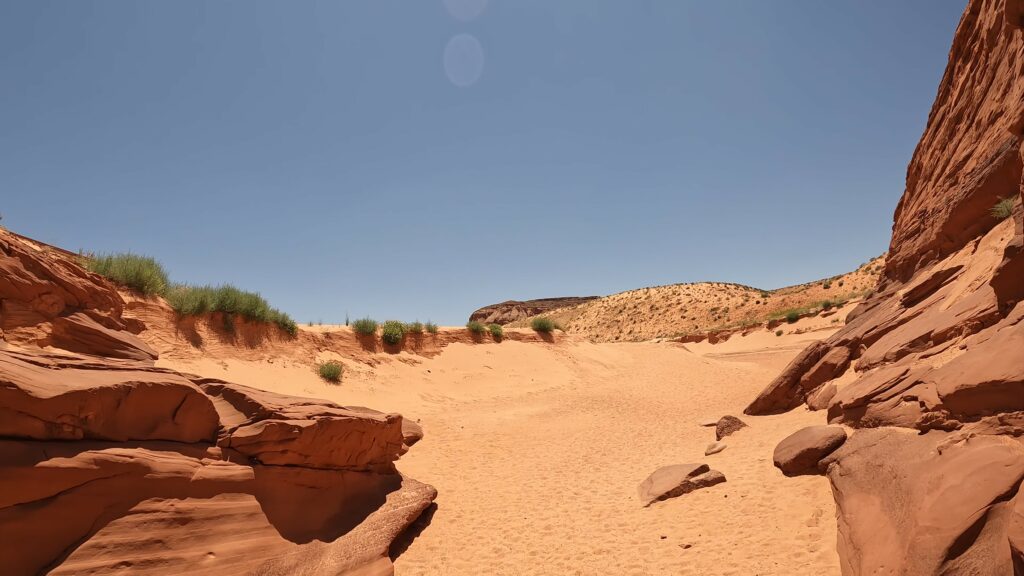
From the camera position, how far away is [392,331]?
19641 millimetres

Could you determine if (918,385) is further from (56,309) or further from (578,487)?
(56,309)

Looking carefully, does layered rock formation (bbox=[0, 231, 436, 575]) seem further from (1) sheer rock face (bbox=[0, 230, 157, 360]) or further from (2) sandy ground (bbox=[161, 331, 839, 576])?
(2) sandy ground (bbox=[161, 331, 839, 576])

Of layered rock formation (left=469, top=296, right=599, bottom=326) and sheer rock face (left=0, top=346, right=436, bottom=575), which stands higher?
layered rock formation (left=469, top=296, right=599, bottom=326)

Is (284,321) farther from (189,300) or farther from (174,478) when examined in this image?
(174,478)

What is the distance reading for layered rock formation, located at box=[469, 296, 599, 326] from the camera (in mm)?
89331

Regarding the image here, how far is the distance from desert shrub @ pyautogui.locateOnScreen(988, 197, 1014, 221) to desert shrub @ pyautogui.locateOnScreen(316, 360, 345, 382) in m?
17.5

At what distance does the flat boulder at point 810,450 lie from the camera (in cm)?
767

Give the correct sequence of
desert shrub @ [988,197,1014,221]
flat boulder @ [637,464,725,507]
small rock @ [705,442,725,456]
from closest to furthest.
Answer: flat boulder @ [637,464,725,507] → desert shrub @ [988,197,1014,221] → small rock @ [705,442,725,456]

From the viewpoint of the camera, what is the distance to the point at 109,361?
643 cm

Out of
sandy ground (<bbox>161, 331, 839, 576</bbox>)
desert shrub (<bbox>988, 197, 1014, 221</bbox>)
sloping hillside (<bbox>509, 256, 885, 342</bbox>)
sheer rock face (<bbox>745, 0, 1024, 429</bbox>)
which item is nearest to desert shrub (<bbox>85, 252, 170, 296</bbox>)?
sandy ground (<bbox>161, 331, 839, 576</bbox>)

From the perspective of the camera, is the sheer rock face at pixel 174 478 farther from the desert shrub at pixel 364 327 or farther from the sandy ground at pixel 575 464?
the desert shrub at pixel 364 327

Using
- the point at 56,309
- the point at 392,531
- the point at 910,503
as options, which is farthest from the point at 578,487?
the point at 56,309

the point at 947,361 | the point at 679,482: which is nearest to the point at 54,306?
the point at 679,482

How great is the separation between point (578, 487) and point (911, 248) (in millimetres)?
11181
